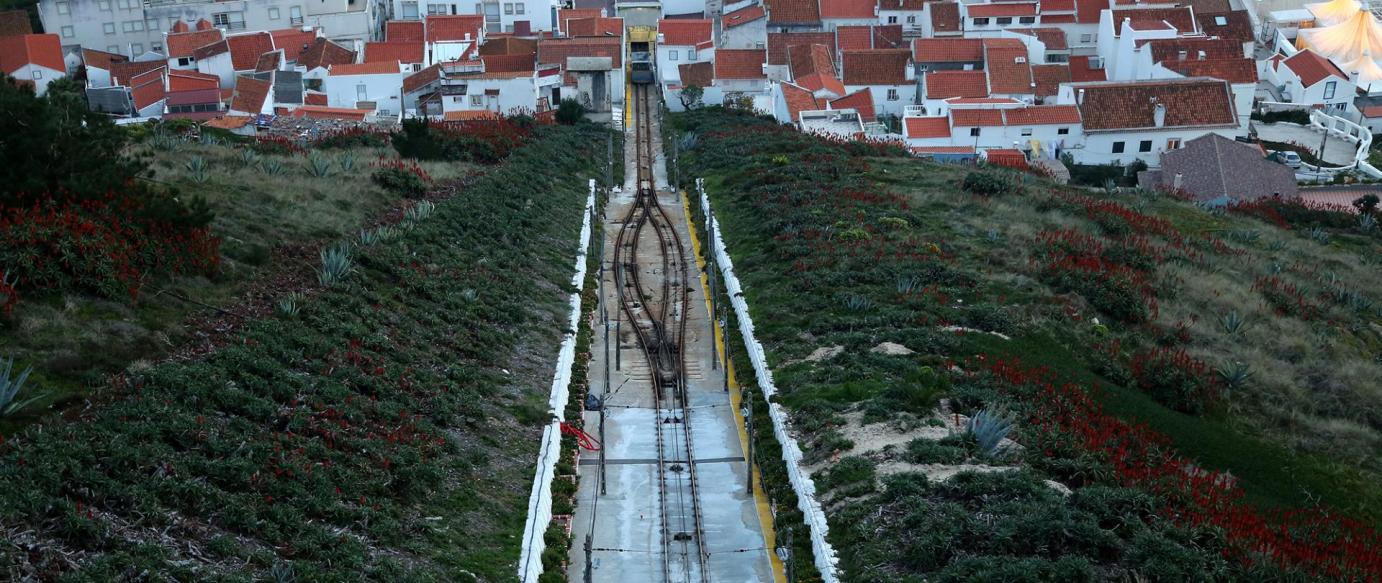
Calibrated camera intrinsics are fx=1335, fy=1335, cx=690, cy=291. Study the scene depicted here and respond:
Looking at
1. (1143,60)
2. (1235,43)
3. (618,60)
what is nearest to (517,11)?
(618,60)

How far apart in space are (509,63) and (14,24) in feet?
102

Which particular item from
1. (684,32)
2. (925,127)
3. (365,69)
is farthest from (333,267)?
(684,32)

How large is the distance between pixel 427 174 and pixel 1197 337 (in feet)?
71.3

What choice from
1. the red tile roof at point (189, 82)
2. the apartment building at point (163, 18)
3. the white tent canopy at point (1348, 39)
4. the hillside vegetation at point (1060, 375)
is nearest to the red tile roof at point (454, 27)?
the apartment building at point (163, 18)

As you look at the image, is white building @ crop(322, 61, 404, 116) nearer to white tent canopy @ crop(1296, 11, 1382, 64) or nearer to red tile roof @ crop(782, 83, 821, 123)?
red tile roof @ crop(782, 83, 821, 123)

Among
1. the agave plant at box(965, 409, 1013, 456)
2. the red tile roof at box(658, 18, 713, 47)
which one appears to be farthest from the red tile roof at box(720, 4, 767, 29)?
the agave plant at box(965, 409, 1013, 456)

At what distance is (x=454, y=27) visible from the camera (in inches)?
2788

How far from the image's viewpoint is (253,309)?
24.6m

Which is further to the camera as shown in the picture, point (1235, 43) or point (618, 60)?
point (1235, 43)

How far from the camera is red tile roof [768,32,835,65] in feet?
223

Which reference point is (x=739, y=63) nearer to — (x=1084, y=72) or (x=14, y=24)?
(x=1084, y=72)

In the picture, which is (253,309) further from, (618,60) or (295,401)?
(618,60)

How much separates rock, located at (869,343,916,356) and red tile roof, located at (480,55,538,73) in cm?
3586

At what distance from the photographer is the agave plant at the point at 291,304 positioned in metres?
24.6
